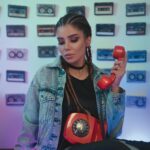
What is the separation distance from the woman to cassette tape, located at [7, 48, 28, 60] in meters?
0.76

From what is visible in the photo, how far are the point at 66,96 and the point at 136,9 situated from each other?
0.98 metres

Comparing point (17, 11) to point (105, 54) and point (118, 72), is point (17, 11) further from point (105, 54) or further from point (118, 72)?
point (118, 72)

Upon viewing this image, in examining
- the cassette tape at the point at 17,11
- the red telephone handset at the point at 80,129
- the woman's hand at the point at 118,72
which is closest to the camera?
A: the red telephone handset at the point at 80,129

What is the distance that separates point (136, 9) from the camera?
1.89 meters

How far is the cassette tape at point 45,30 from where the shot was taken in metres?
1.90

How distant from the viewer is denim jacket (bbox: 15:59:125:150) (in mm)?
1117

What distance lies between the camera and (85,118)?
1.08 meters

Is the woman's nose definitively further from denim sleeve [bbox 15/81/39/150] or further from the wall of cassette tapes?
the wall of cassette tapes

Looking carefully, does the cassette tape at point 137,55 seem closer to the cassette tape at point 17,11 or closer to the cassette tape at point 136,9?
the cassette tape at point 136,9

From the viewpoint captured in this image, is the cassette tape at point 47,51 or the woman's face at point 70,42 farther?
the cassette tape at point 47,51

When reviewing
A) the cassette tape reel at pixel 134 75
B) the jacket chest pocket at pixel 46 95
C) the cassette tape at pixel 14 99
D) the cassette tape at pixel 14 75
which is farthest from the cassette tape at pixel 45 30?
the jacket chest pocket at pixel 46 95

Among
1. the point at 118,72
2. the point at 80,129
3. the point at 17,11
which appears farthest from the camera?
the point at 17,11

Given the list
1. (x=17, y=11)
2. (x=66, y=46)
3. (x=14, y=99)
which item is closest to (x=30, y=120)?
(x=66, y=46)

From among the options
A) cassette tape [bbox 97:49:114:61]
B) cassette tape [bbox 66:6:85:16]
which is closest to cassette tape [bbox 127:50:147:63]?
cassette tape [bbox 97:49:114:61]
